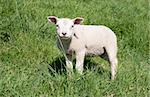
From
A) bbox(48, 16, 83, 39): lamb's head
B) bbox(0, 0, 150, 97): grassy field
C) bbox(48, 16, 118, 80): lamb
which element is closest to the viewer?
bbox(0, 0, 150, 97): grassy field

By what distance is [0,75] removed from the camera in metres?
4.92

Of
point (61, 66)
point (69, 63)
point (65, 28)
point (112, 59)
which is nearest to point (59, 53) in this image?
point (61, 66)

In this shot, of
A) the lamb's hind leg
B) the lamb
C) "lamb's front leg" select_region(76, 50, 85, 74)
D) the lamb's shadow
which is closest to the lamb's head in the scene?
the lamb

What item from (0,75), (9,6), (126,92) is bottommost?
(126,92)


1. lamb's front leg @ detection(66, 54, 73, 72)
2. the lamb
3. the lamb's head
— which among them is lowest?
lamb's front leg @ detection(66, 54, 73, 72)

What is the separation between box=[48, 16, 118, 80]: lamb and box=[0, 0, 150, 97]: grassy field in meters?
0.22

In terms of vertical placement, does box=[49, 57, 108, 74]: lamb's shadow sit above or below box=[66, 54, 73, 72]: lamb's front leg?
below

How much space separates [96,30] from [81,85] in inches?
45.5

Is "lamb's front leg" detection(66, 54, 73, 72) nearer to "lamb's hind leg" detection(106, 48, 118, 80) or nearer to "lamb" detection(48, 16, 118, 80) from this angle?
"lamb" detection(48, 16, 118, 80)

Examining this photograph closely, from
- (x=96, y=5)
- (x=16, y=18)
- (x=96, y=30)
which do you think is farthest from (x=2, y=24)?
(x=96, y=5)

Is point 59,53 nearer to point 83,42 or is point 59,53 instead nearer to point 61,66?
point 61,66

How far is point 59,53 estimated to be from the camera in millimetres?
6391

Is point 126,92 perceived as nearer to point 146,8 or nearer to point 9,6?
point 9,6

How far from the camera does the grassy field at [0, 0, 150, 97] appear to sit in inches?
192
